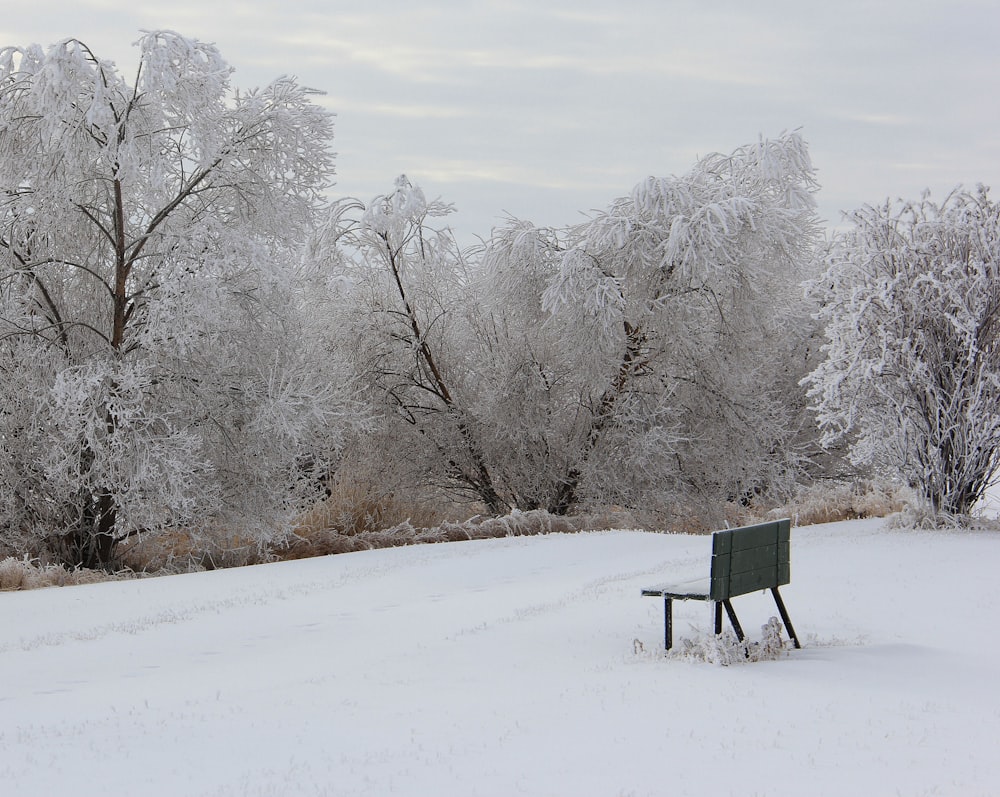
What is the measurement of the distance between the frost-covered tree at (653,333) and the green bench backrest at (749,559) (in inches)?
245

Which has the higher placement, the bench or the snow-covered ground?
the bench

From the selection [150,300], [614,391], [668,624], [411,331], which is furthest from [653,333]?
[668,624]

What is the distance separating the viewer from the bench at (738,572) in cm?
600

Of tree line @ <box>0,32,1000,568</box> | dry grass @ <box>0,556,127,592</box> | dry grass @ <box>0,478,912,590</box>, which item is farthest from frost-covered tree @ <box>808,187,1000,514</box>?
dry grass @ <box>0,556,127,592</box>

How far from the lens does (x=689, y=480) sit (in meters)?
14.6

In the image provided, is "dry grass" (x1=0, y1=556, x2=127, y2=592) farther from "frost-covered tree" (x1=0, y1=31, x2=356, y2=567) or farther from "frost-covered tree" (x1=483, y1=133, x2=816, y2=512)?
"frost-covered tree" (x1=483, y1=133, x2=816, y2=512)

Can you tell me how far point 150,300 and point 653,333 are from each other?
6.20 metres

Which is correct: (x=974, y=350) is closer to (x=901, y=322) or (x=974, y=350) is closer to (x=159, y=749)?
(x=901, y=322)

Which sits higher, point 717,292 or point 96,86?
point 96,86

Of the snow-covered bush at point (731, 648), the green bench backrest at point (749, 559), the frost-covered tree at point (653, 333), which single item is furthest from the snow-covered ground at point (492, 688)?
the frost-covered tree at point (653, 333)

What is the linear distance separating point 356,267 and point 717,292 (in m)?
4.53

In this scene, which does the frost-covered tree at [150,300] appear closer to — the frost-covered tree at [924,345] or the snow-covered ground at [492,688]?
the snow-covered ground at [492,688]

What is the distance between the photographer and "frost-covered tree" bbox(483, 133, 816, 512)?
12.9 metres

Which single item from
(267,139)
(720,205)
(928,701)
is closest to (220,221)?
(267,139)
